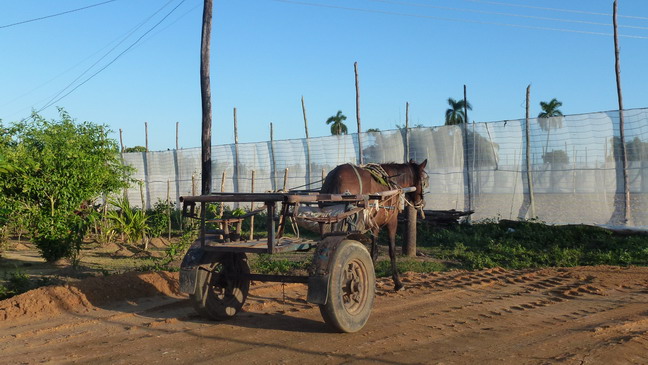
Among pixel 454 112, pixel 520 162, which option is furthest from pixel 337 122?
pixel 520 162

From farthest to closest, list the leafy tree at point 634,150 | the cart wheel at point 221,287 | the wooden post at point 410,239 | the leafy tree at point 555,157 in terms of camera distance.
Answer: the leafy tree at point 555,157 < the leafy tree at point 634,150 < the wooden post at point 410,239 < the cart wheel at point 221,287

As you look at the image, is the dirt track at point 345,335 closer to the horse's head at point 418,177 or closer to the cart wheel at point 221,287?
the cart wheel at point 221,287

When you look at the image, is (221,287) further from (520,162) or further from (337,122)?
(337,122)

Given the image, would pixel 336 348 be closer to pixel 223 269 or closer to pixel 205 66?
pixel 223 269

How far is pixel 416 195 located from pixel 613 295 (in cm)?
329

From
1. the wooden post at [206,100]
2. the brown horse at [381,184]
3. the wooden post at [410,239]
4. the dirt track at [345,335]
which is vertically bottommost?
the dirt track at [345,335]

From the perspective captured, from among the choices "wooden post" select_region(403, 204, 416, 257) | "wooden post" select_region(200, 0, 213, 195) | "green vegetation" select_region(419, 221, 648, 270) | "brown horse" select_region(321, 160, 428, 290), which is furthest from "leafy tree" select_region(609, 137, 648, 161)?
"wooden post" select_region(200, 0, 213, 195)

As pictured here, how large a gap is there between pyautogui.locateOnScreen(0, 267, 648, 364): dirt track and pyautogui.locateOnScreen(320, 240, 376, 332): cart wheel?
0.58ft

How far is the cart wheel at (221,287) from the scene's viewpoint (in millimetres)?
6535

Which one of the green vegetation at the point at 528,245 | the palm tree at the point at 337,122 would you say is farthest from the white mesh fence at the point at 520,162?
the palm tree at the point at 337,122

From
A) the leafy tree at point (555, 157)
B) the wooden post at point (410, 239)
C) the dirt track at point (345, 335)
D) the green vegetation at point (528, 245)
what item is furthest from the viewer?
the leafy tree at point (555, 157)

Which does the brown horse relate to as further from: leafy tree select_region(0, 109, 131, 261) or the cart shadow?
leafy tree select_region(0, 109, 131, 261)

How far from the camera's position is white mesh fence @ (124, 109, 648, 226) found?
586 inches

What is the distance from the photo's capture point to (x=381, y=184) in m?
8.96
